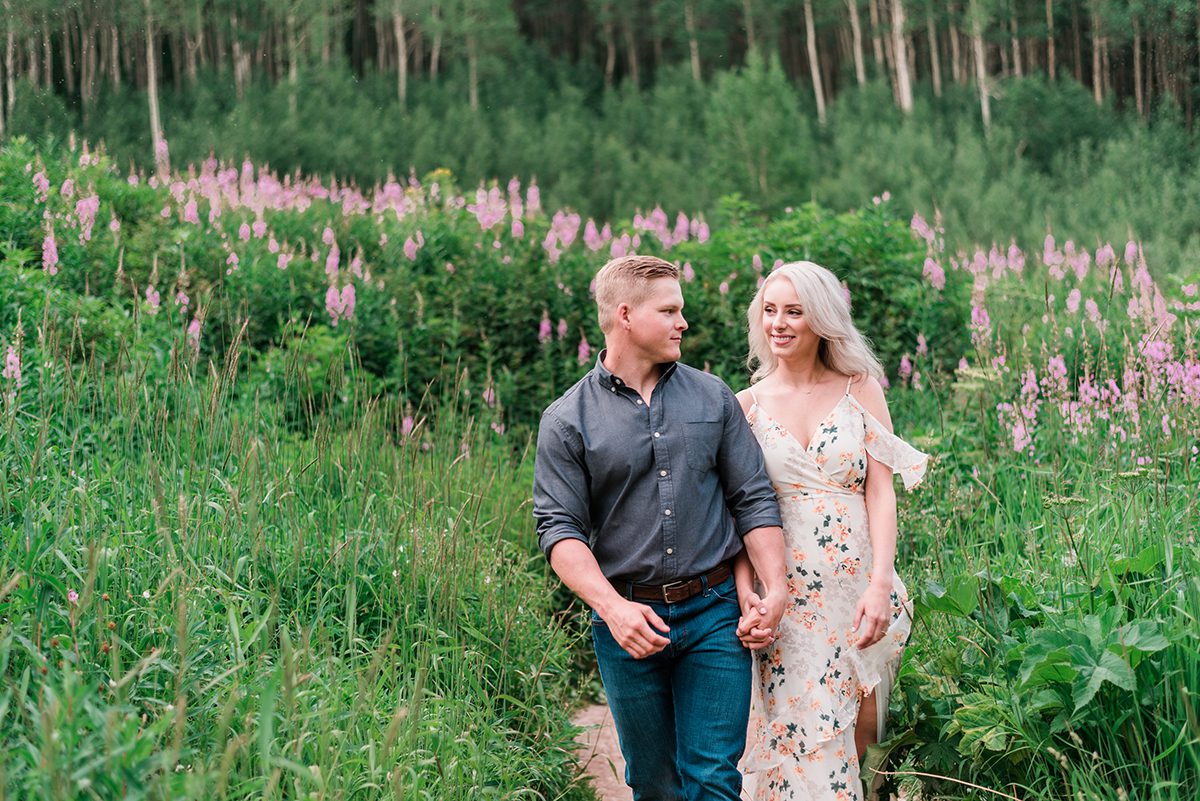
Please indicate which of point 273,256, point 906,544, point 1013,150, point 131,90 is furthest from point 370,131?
point 906,544

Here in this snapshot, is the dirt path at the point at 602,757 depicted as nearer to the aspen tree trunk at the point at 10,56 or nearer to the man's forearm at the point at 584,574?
the man's forearm at the point at 584,574

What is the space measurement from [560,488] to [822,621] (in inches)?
35.8

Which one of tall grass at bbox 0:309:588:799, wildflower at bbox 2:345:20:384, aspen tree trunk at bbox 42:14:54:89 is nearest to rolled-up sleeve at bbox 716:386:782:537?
tall grass at bbox 0:309:588:799

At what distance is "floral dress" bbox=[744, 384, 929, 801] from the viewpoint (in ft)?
10.5

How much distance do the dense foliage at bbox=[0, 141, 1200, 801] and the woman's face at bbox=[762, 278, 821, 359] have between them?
83cm

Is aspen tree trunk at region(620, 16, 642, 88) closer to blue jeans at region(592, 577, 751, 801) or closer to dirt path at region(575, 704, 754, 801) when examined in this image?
dirt path at region(575, 704, 754, 801)

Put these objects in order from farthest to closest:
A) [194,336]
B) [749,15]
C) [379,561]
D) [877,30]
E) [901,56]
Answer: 1. [749,15]
2. [877,30]
3. [901,56]
4. [194,336]
5. [379,561]

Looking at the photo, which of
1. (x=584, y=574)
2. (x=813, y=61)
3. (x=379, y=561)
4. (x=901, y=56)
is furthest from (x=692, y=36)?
(x=584, y=574)

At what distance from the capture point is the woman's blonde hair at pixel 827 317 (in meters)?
3.39

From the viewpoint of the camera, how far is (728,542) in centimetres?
305

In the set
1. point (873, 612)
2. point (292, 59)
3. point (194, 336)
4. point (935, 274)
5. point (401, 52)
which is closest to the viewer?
point (873, 612)

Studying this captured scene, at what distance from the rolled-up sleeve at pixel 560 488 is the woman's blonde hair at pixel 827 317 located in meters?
0.89

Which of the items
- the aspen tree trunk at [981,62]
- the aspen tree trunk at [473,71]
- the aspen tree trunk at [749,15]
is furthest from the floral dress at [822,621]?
the aspen tree trunk at [749,15]

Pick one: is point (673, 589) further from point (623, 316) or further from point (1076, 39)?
point (1076, 39)
